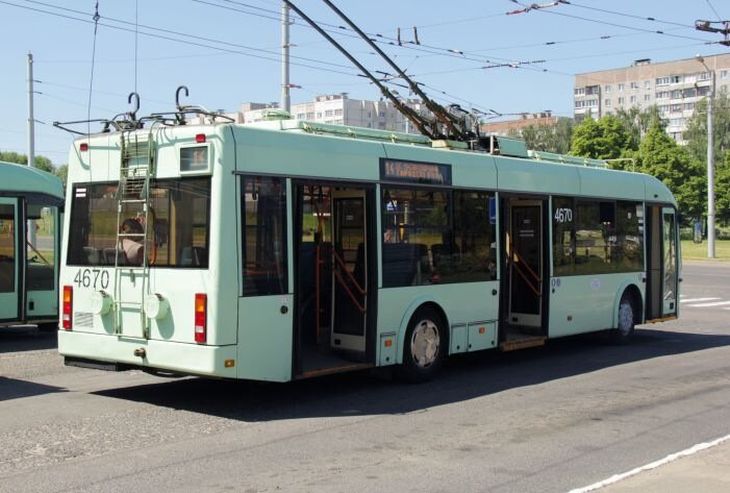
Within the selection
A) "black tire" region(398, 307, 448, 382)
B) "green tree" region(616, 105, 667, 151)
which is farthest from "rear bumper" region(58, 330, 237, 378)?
"green tree" region(616, 105, 667, 151)

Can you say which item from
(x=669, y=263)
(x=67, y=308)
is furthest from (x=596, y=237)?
(x=67, y=308)

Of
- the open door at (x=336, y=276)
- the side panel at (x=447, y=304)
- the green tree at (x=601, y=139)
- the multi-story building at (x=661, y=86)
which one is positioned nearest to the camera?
the open door at (x=336, y=276)

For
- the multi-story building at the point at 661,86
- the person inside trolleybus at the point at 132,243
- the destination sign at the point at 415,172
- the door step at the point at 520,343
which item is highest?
the multi-story building at the point at 661,86

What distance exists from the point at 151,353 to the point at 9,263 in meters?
7.03

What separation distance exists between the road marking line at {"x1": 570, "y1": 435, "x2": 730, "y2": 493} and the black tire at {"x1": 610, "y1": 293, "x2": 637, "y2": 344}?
698cm

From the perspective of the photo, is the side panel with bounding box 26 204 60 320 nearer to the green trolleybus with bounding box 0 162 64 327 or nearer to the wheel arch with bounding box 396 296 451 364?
the green trolleybus with bounding box 0 162 64 327

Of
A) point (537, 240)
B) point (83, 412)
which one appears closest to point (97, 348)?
point (83, 412)

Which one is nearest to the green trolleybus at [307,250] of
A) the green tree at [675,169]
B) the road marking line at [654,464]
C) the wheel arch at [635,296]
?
the wheel arch at [635,296]

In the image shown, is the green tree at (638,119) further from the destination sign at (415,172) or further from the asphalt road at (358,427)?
the destination sign at (415,172)

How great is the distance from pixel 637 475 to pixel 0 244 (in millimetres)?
11515

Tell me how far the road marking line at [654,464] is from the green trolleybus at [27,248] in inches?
434

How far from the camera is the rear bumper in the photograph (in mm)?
8258

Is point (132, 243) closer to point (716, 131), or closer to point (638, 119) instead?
point (716, 131)

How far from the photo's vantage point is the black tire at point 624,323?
14766mm
